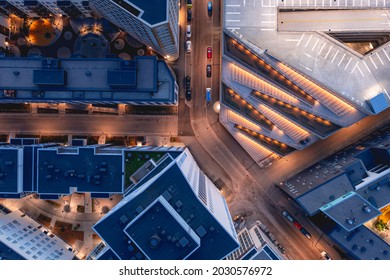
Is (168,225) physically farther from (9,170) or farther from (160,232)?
(9,170)

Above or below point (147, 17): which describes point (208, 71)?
below

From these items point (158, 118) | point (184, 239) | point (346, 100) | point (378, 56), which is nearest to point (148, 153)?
point (158, 118)

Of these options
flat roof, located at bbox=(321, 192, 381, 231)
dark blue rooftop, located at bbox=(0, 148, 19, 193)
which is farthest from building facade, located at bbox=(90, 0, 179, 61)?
flat roof, located at bbox=(321, 192, 381, 231)

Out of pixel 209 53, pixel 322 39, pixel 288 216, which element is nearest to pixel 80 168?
pixel 209 53

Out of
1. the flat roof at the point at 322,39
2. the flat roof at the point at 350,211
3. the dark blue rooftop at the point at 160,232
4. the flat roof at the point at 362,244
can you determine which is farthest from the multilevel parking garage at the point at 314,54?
the dark blue rooftop at the point at 160,232

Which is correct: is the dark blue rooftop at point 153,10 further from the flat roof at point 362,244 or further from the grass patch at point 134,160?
the flat roof at point 362,244

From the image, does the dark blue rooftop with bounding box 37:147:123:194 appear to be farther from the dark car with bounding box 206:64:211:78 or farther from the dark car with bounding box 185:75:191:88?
the dark car with bounding box 206:64:211:78

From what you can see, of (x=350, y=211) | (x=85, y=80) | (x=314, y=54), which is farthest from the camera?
(x=85, y=80)

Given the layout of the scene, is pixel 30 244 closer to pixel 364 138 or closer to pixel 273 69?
pixel 273 69
